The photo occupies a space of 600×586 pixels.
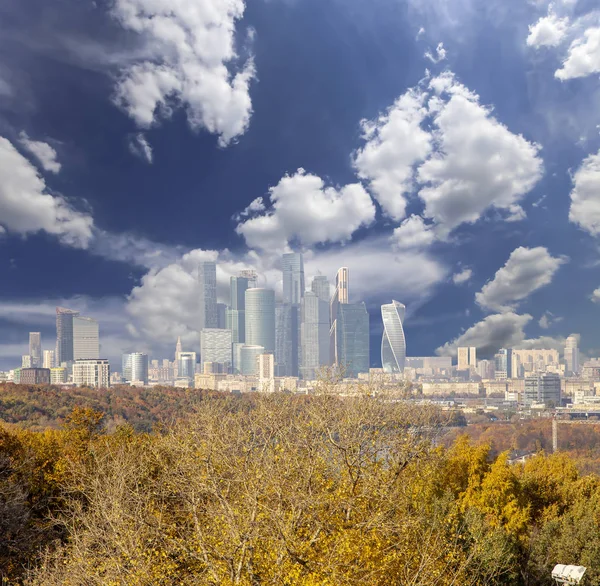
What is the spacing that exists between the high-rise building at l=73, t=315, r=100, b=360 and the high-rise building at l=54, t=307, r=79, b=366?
1.39m

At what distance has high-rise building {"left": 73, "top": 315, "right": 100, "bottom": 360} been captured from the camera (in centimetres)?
19312

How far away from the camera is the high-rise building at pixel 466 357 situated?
171 m

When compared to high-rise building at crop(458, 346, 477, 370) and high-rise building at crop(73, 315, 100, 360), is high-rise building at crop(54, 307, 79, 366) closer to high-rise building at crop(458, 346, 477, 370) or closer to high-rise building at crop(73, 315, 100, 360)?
high-rise building at crop(73, 315, 100, 360)

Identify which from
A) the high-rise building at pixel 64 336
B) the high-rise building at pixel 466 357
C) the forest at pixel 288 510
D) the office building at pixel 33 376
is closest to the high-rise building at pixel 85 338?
the high-rise building at pixel 64 336

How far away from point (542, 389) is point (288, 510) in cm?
9629

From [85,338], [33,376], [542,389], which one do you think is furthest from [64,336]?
[542,389]

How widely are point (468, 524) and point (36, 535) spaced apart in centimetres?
1004

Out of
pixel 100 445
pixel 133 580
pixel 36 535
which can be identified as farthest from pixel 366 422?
pixel 100 445

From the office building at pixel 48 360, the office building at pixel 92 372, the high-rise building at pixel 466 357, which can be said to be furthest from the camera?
the office building at pixel 48 360

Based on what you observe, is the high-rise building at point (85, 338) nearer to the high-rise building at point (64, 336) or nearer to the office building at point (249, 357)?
the high-rise building at point (64, 336)

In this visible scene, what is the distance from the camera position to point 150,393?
5809cm

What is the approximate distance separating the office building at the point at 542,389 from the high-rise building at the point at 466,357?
72.7 metres

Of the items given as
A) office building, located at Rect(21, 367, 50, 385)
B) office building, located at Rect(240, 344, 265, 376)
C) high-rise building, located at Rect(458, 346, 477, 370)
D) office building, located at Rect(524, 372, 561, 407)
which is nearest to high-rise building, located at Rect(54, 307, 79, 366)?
office building, located at Rect(240, 344, 265, 376)

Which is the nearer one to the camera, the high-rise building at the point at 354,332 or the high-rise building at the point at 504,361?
the high-rise building at the point at 504,361
